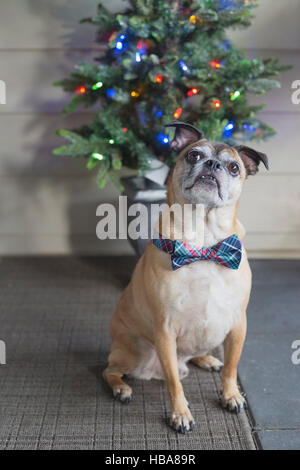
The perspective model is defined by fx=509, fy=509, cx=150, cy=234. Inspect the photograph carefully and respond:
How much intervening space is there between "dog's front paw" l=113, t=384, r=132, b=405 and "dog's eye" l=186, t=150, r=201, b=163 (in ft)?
2.74

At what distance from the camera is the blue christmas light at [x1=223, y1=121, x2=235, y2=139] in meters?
2.60

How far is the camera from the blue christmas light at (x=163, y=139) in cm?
255

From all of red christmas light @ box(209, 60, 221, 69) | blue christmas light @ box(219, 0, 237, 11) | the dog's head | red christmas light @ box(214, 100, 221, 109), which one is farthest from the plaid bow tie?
blue christmas light @ box(219, 0, 237, 11)

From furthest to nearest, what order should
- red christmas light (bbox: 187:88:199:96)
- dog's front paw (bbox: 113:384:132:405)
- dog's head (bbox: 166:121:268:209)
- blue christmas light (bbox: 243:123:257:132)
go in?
blue christmas light (bbox: 243:123:257:132)
red christmas light (bbox: 187:88:199:96)
dog's front paw (bbox: 113:384:132:405)
dog's head (bbox: 166:121:268:209)

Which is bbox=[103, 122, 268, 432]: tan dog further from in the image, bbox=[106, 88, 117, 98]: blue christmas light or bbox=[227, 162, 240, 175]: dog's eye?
bbox=[106, 88, 117, 98]: blue christmas light

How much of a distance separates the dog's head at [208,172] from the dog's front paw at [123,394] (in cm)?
71

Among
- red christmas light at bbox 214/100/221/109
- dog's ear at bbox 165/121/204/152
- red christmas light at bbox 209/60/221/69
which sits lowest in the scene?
dog's ear at bbox 165/121/204/152

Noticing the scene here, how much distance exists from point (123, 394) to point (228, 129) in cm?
146

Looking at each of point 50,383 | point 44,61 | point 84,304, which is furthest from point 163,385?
point 44,61

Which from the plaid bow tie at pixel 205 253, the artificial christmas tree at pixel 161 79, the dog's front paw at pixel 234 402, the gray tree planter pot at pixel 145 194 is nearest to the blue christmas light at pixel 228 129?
the artificial christmas tree at pixel 161 79

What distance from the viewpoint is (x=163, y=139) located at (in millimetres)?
2562

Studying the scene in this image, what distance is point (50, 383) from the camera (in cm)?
193

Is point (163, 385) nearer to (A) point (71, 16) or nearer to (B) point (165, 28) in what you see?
(B) point (165, 28)

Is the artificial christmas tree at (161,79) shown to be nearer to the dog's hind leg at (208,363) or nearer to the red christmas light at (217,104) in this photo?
the red christmas light at (217,104)
